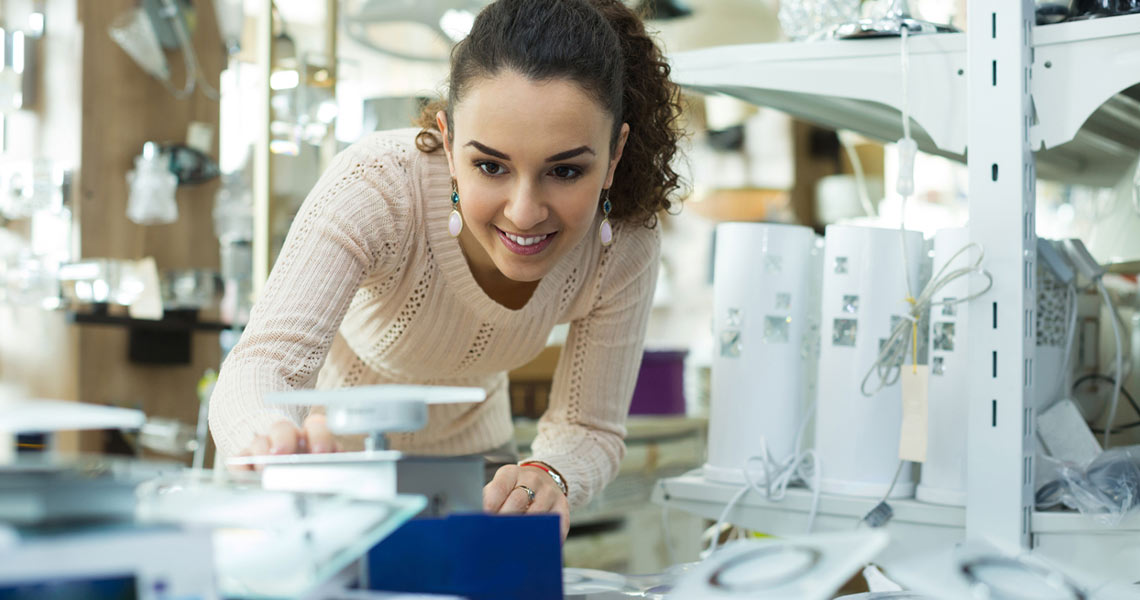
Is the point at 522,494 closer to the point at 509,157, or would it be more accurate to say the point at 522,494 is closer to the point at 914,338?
the point at 509,157

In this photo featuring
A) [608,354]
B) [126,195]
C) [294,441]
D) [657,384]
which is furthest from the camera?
[657,384]

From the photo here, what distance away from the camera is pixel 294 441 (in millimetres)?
647

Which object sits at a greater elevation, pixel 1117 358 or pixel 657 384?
pixel 1117 358

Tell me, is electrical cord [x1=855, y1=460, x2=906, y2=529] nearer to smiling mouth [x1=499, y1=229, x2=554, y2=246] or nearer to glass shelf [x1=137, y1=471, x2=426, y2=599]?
smiling mouth [x1=499, y1=229, x2=554, y2=246]

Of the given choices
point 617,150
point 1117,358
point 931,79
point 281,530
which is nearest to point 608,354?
point 617,150

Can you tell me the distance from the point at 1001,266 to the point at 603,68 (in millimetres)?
425

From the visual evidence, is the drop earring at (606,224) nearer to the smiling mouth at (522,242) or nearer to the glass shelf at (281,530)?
the smiling mouth at (522,242)

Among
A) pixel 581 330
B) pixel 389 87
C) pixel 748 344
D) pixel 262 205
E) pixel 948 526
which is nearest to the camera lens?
pixel 948 526

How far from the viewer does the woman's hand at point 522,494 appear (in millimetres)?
862

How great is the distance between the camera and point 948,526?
1.05 meters

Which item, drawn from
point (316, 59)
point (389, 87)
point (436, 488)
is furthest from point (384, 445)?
point (389, 87)

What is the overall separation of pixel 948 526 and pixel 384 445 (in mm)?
713

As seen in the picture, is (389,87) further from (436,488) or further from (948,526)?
(436,488)

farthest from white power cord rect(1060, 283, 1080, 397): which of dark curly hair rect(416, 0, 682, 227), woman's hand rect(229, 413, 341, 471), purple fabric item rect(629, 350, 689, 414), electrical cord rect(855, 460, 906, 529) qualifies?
purple fabric item rect(629, 350, 689, 414)
